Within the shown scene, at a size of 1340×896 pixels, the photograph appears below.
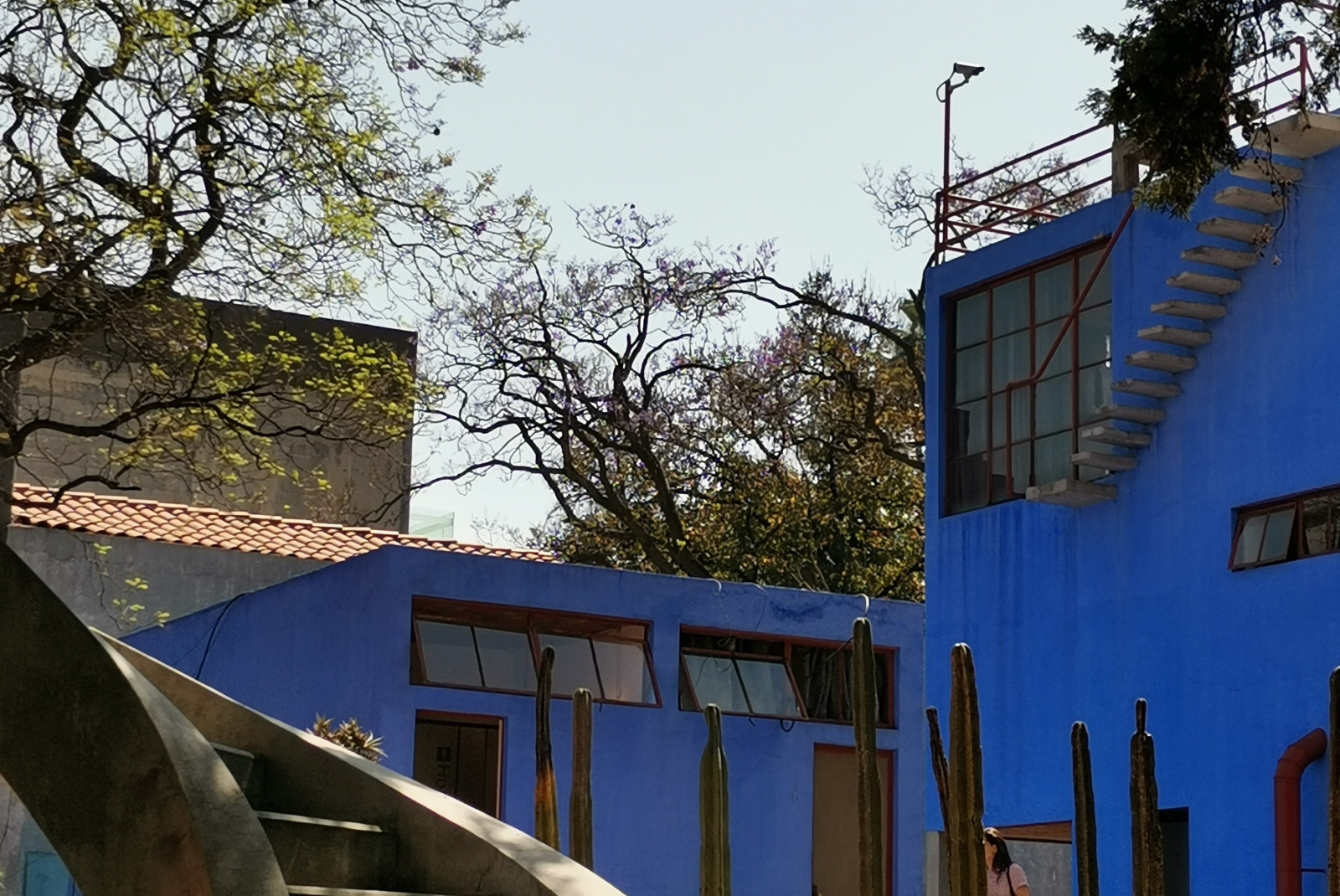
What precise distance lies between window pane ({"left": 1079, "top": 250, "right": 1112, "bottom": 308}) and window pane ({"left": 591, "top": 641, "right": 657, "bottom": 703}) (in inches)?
252

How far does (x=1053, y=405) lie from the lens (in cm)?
1702

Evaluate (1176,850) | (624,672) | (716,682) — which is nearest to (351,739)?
(624,672)

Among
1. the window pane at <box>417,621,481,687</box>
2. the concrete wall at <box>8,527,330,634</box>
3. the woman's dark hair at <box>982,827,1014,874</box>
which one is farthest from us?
the concrete wall at <box>8,527,330,634</box>

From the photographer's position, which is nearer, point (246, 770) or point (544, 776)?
point (246, 770)

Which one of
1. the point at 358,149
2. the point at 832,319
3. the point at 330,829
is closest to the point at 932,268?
the point at 358,149

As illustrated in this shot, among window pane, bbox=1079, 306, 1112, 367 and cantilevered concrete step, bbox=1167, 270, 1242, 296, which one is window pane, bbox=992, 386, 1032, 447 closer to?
window pane, bbox=1079, 306, 1112, 367

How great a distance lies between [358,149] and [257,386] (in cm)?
209

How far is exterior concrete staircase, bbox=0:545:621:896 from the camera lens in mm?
5785

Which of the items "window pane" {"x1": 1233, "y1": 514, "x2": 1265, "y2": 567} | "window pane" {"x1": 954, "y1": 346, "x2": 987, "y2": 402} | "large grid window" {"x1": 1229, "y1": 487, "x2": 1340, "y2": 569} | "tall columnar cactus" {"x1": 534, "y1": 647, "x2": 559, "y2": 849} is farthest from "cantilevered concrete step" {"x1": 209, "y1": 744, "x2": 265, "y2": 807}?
"window pane" {"x1": 954, "y1": 346, "x2": 987, "y2": 402}

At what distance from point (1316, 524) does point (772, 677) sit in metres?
8.22

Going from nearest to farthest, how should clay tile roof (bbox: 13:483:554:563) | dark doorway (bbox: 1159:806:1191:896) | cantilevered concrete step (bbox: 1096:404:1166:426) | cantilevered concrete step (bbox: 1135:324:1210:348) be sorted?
dark doorway (bbox: 1159:806:1191:896)
cantilevered concrete step (bbox: 1135:324:1210:348)
cantilevered concrete step (bbox: 1096:404:1166:426)
clay tile roof (bbox: 13:483:554:563)

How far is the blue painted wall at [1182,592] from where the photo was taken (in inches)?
573

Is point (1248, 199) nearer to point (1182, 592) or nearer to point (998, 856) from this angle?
point (1182, 592)

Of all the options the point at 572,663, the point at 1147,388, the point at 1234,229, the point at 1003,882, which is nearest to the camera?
the point at 1003,882
